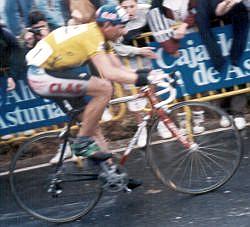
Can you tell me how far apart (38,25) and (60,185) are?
2372mm

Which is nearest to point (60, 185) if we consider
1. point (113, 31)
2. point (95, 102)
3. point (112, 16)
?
point (95, 102)

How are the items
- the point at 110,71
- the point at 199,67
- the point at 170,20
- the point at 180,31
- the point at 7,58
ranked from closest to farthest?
the point at 110,71
the point at 7,58
the point at 180,31
the point at 170,20
the point at 199,67

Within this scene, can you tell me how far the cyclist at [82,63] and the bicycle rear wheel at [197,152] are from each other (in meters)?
0.54

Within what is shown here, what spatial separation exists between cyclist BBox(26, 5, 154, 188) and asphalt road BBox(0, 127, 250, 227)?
61 centimetres

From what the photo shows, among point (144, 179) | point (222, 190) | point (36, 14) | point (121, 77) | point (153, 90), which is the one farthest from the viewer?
point (36, 14)

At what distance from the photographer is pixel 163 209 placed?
17.3ft

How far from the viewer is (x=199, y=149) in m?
5.29

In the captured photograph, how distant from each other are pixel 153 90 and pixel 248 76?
261 cm

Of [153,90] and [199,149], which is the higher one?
[153,90]

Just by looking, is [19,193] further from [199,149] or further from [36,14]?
[36,14]

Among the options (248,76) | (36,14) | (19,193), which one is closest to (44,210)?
(19,193)

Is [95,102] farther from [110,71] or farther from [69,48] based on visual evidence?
[69,48]

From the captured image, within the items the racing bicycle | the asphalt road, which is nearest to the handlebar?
the racing bicycle

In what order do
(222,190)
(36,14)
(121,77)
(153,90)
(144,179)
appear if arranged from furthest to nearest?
(36,14), (144,179), (222,190), (153,90), (121,77)
